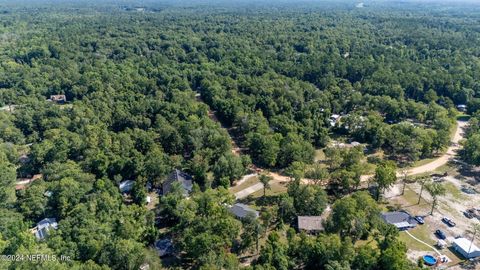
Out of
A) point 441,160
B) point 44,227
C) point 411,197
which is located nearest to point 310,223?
point 411,197

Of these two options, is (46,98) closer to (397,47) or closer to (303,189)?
(303,189)

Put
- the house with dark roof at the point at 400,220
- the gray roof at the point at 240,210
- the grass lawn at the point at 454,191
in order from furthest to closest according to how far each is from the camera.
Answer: the grass lawn at the point at 454,191 < the house with dark roof at the point at 400,220 < the gray roof at the point at 240,210

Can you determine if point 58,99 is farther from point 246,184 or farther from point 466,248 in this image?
point 466,248

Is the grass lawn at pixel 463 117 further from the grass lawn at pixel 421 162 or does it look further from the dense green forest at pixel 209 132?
the grass lawn at pixel 421 162

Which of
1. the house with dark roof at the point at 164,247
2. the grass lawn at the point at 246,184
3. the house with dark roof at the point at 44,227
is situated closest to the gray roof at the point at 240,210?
the grass lawn at the point at 246,184

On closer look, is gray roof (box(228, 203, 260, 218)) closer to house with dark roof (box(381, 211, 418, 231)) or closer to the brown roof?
the brown roof
